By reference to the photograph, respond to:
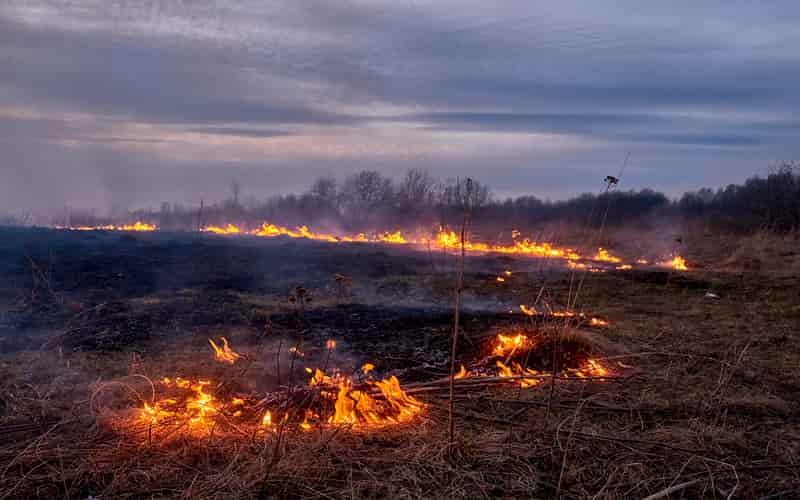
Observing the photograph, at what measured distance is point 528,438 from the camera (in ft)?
13.0

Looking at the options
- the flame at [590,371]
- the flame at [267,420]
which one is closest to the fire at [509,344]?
the flame at [590,371]

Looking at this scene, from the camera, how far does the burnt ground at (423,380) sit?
330 cm

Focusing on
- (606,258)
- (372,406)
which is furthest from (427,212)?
(372,406)

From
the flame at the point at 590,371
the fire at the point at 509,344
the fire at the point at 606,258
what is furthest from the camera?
the fire at the point at 606,258

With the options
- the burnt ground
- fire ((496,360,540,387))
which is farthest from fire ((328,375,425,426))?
fire ((496,360,540,387))

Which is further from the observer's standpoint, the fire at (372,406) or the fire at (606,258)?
the fire at (606,258)

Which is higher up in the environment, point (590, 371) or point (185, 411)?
point (590, 371)

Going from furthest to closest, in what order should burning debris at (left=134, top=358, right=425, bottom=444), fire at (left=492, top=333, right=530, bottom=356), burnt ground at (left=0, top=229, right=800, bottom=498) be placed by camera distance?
fire at (left=492, top=333, right=530, bottom=356), burning debris at (left=134, top=358, right=425, bottom=444), burnt ground at (left=0, top=229, right=800, bottom=498)

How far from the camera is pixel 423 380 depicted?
5711 mm

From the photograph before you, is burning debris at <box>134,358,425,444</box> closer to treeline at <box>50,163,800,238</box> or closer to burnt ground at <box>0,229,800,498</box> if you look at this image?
burnt ground at <box>0,229,800,498</box>

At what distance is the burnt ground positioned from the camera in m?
3.30

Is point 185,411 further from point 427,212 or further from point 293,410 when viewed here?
point 427,212

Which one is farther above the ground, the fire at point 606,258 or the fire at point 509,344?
the fire at point 509,344

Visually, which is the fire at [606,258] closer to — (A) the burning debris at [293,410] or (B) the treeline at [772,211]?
(B) the treeline at [772,211]
